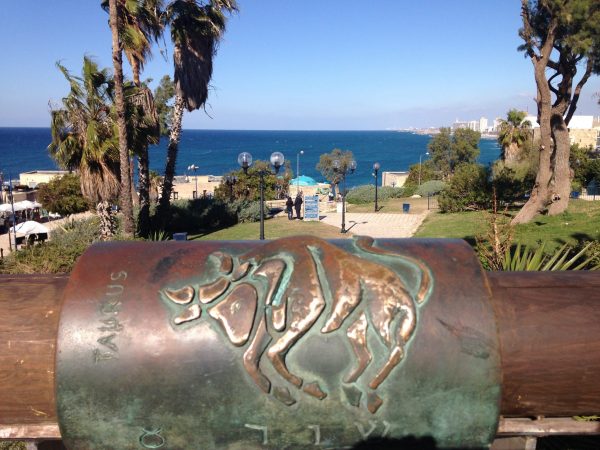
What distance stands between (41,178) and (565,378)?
52312mm

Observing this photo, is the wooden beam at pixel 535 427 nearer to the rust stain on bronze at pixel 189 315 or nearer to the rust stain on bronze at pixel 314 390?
the rust stain on bronze at pixel 314 390

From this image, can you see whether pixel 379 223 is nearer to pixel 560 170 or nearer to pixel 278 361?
pixel 560 170

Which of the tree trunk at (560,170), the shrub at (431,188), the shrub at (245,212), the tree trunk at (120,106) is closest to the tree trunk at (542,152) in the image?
the tree trunk at (560,170)

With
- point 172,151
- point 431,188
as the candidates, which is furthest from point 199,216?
point 431,188

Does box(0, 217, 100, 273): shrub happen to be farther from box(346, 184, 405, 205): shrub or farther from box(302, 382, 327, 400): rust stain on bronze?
box(346, 184, 405, 205): shrub

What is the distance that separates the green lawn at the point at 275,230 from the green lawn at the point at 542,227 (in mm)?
3299

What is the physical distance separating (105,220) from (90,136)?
252cm

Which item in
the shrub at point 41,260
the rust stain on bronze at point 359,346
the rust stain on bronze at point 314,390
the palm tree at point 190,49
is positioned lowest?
the shrub at point 41,260

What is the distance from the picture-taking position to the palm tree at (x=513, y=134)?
31.8 m

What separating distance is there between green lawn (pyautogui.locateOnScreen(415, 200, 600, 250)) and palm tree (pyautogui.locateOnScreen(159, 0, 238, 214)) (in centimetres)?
895

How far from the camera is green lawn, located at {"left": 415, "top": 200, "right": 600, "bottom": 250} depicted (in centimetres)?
1346

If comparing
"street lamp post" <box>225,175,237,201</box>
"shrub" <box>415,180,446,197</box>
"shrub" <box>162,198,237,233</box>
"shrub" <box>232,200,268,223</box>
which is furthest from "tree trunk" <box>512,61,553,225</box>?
"street lamp post" <box>225,175,237,201</box>

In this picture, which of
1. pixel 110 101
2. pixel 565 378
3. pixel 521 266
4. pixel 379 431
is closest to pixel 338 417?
pixel 379 431

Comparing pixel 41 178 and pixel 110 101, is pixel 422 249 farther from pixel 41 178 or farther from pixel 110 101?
pixel 41 178
